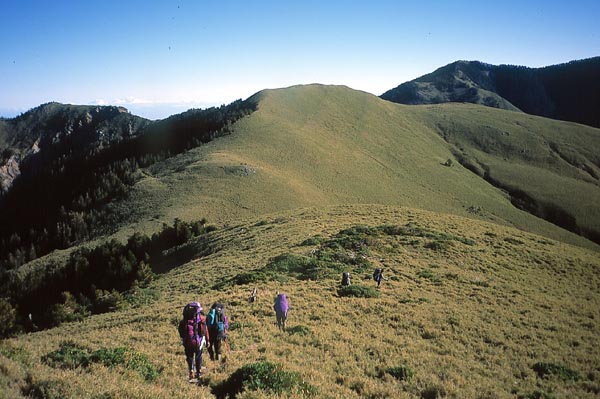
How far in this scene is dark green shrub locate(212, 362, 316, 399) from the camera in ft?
29.3

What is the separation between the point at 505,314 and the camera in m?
18.4

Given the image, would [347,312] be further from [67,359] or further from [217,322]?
[67,359]

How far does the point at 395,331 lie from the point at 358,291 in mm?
5259

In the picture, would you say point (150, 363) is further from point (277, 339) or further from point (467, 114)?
point (467, 114)

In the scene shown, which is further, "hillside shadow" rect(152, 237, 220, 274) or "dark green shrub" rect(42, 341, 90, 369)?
"hillside shadow" rect(152, 237, 220, 274)

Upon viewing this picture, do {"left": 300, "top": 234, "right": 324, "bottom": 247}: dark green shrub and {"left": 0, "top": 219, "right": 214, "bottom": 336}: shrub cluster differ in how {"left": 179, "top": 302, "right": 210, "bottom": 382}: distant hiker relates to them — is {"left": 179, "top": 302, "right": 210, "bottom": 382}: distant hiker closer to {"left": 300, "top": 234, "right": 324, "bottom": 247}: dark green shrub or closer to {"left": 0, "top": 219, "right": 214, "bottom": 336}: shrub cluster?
{"left": 300, "top": 234, "right": 324, "bottom": 247}: dark green shrub

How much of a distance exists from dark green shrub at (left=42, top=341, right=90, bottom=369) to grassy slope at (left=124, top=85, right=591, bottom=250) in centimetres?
4592

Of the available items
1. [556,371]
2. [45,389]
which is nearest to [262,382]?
[45,389]

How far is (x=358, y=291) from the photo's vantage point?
20484 millimetres

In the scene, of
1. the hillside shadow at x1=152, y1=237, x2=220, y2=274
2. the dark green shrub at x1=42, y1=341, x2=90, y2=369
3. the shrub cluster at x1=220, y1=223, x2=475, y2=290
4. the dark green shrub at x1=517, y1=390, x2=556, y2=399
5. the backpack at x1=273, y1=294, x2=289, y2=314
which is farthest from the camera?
the hillside shadow at x1=152, y1=237, x2=220, y2=274

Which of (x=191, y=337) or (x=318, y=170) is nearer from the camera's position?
(x=191, y=337)

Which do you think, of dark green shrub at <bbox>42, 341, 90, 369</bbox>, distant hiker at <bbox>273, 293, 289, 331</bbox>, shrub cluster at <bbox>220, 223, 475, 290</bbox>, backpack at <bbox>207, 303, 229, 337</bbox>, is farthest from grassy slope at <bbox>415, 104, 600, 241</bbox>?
dark green shrub at <bbox>42, 341, 90, 369</bbox>

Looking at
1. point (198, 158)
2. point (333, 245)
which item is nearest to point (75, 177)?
point (198, 158)

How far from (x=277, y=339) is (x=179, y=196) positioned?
57.3 metres
